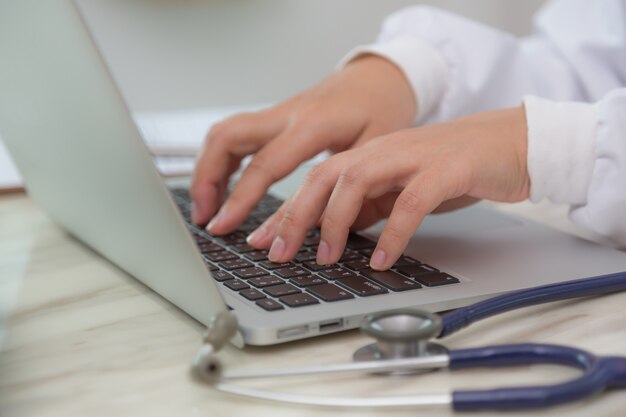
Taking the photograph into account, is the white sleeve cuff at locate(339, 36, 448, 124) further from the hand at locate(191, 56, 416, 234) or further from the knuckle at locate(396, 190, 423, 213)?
the knuckle at locate(396, 190, 423, 213)

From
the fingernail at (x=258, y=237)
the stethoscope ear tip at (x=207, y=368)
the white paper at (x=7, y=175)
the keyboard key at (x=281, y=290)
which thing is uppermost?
the white paper at (x=7, y=175)

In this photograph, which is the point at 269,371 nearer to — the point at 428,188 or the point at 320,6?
the point at 428,188

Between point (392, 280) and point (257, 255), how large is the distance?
11 centimetres

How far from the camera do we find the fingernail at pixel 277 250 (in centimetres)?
50

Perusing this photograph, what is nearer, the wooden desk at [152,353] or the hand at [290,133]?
the wooden desk at [152,353]

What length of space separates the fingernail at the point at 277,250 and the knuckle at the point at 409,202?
78mm

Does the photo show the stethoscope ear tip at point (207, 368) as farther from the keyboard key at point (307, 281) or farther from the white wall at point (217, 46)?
the white wall at point (217, 46)

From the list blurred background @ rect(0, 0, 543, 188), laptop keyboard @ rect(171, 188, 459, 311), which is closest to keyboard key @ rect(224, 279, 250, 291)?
laptop keyboard @ rect(171, 188, 459, 311)

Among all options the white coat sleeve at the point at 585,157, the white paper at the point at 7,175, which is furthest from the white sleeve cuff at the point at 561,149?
the white paper at the point at 7,175

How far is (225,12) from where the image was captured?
1338 millimetres

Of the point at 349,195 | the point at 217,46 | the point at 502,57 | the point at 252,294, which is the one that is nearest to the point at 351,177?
the point at 349,195

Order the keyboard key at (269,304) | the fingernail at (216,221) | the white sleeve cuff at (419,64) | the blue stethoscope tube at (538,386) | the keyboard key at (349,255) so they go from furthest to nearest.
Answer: the white sleeve cuff at (419,64)
the fingernail at (216,221)
the keyboard key at (349,255)
the keyboard key at (269,304)
the blue stethoscope tube at (538,386)

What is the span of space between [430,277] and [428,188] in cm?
6

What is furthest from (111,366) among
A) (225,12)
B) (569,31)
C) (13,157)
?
(225,12)
